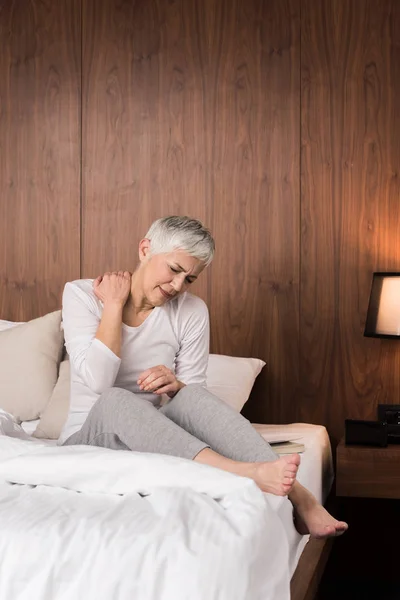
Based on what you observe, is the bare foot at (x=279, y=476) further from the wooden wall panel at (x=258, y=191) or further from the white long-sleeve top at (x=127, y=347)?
the wooden wall panel at (x=258, y=191)

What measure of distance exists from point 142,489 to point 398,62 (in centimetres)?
223

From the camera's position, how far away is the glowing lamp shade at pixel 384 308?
2.80m

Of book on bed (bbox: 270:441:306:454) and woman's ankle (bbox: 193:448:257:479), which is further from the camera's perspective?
book on bed (bbox: 270:441:306:454)

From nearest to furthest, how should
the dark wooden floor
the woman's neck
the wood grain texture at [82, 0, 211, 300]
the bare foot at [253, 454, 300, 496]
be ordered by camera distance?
1. the bare foot at [253, 454, 300, 496]
2. the woman's neck
3. the dark wooden floor
4. the wood grain texture at [82, 0, 211, 300]

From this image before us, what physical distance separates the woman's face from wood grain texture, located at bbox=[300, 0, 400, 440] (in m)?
0.99

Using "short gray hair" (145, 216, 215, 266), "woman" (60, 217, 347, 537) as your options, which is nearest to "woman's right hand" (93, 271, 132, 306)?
"woman" (60, 217, 347, 537)

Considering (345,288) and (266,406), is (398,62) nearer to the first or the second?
(345,288)

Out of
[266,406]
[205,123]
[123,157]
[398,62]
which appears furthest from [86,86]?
[266,406]

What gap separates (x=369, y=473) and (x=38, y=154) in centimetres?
202

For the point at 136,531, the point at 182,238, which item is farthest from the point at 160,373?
the point at 136,531

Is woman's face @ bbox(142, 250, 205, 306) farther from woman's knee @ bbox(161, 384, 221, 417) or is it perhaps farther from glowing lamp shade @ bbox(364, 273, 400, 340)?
glowing lamp shade @ bbox(364, 273, 400, 340)

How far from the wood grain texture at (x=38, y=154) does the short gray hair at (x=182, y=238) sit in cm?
114

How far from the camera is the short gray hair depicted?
2.26 metres

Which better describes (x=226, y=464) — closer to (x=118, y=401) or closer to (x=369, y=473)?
(x=118, y=401)
